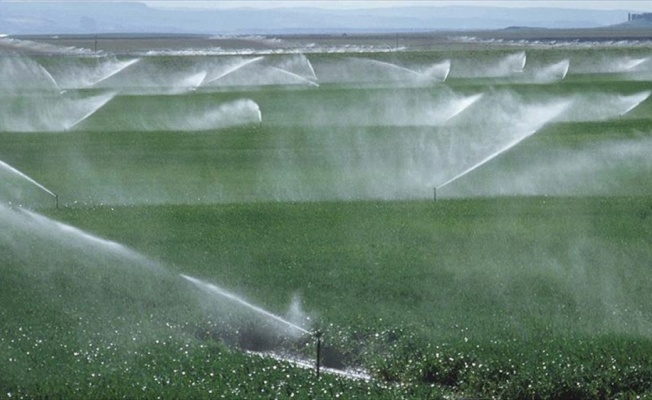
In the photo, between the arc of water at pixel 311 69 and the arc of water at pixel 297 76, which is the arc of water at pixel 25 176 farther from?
the arc of water at pixel 311 69

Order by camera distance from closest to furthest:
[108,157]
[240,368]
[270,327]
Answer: [240,368] → [270,327] → [108,157]

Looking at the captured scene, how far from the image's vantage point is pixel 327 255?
1878 cm

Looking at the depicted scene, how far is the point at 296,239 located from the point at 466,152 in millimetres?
13675

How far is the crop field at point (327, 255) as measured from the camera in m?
12.9

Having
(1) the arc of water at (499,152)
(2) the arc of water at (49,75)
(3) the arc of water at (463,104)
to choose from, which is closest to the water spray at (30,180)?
(1) the arc of water at (499,152)

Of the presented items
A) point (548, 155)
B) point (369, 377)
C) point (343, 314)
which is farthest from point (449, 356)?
point (548, 155)

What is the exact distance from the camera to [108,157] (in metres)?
32.2

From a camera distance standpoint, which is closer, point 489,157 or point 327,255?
point 327,255

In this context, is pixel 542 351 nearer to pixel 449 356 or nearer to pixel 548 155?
pixel 449 356

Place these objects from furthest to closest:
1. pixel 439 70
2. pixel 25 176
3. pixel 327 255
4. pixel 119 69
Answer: pixel 439 70 → pixel 119 69 → pixel 25 176 → pixel 327 255

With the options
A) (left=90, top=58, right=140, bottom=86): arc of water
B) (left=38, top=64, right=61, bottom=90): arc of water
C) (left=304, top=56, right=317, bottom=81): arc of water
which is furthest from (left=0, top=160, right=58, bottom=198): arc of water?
(left=304, top=56, right=317, bottom=81): arc of water

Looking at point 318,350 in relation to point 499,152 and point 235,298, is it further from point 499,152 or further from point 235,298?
point 499,152

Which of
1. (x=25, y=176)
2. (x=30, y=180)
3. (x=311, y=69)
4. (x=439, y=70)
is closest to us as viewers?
(x=30, y=180)

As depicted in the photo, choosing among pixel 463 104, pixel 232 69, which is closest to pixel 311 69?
pixel 232 69
